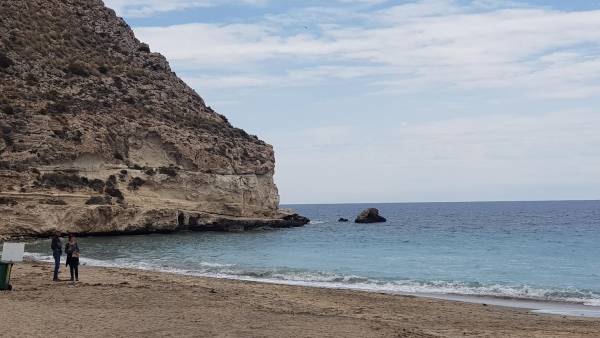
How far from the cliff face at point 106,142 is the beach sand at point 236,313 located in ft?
94.4

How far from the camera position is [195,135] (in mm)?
65688

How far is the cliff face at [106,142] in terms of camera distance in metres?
50.6

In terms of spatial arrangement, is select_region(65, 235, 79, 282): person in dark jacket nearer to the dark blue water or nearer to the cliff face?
the dark blue water

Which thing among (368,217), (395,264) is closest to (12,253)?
(395,264)

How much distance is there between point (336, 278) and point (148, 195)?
3205cm

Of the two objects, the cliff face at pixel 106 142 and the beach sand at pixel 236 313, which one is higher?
the cliff face at pixel 106 142

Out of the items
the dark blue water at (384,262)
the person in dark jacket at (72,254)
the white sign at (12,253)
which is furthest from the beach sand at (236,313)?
the dark blue water at (384,262)

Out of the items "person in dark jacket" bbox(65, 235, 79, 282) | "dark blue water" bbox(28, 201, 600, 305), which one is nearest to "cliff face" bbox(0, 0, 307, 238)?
"dark blue water" bbox(28, 201, 600, 305)

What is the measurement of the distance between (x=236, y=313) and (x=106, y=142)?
145ft

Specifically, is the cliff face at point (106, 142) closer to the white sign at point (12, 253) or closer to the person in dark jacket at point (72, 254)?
the person in dark jacket at point (72, 254)

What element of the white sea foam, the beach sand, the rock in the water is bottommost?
the white sea foam

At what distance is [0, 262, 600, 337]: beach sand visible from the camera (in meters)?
13.4

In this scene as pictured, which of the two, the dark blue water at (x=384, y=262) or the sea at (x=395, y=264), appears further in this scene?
the dark blue water at (x=384, y=262)

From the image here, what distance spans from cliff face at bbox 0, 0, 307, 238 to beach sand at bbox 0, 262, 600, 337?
2876 cm
